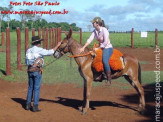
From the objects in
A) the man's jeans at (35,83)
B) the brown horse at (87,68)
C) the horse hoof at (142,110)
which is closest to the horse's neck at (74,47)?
the brown horse at (87,68)

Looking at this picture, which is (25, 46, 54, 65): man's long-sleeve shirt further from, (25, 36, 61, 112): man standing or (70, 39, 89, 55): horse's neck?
(70, 39, 89, 55): horse's neck

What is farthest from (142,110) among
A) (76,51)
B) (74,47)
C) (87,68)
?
(74,47)

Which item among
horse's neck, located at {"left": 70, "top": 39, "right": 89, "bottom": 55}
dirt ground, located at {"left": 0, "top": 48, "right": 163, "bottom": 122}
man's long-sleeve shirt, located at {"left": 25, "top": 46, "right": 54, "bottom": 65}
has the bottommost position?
dirt ground, located at {"left": 0, "top": 48, "right": 163, "bottom": 122}

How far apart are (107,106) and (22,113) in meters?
2.47

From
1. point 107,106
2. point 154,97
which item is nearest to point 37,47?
point 107,106

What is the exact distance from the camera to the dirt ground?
27.0ft

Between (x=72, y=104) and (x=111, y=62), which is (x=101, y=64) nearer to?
(x=111, y=62)

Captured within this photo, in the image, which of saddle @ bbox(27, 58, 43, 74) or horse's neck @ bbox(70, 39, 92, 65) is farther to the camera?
horse's neck @ bbox(70, 39, 92, 65)

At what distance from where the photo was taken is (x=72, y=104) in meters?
9.98

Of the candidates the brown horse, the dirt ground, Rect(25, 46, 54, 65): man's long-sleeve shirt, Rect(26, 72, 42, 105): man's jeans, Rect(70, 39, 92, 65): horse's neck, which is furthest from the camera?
Rect(70, 39, 92, 65): horse's neck

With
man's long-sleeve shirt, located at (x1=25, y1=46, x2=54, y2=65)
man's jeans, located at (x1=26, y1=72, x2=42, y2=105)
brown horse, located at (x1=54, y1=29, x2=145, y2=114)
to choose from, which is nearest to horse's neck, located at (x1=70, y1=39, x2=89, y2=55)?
brown horse, located at (x1=54, y1=29, x2=145, y2=114)

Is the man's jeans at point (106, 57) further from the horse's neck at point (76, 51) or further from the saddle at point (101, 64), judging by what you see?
the horse's neck at point (76, 51)

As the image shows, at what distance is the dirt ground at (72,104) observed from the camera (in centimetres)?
822

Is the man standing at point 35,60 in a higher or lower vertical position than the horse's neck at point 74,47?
lower
